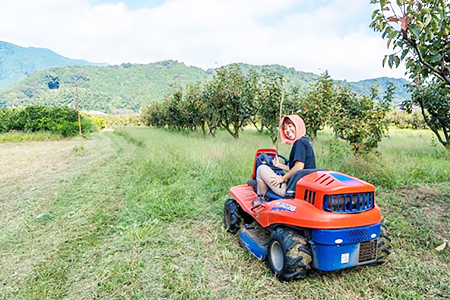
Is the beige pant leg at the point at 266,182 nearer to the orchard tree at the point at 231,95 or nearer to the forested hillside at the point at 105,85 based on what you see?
the orchard tree at the point at 231,95

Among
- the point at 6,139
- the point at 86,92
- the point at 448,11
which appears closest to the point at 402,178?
the point at 448,11

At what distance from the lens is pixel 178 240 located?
4344mm

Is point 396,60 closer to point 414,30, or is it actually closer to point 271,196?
point 414,30

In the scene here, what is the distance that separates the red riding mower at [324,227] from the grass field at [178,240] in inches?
11.0

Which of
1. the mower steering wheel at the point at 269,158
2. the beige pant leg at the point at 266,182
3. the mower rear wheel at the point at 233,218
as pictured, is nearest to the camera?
the beige pant leg at the point at 266,182

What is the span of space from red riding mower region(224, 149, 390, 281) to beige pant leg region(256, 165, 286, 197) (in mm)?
328

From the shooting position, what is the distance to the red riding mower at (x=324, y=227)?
288cm

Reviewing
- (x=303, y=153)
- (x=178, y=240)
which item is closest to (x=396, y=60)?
(x=303, y=153)

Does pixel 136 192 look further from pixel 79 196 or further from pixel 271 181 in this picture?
pixel 271 181

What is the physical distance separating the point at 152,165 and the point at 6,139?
74.1 ft

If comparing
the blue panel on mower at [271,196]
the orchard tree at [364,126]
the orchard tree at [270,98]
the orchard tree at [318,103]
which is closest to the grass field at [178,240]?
the blue panel on mower at [271,196]

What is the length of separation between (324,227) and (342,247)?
28 centimetres

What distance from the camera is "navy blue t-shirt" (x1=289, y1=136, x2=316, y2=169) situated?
11.7ft

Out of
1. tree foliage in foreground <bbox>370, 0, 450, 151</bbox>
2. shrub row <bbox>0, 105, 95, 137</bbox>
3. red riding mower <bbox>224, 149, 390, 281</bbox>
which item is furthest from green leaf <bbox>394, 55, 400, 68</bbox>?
shrub row <bbox>0, 105, 95, 137</bbox>
